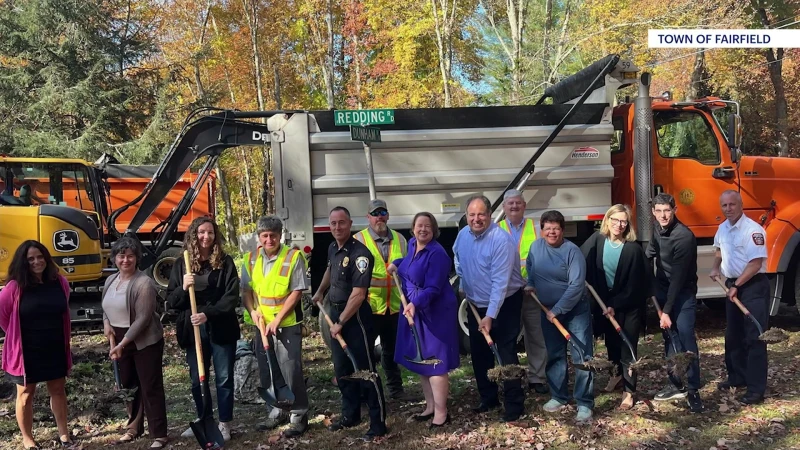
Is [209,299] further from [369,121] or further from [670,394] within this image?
[670,394]

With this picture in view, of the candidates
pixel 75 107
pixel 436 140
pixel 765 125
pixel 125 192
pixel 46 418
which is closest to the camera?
pixel 46 418

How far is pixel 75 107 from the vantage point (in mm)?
17562

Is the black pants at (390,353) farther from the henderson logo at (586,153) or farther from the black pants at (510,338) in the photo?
the henderson logo at (586,153)

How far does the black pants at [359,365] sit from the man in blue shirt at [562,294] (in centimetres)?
128

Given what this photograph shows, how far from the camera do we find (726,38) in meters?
7.36

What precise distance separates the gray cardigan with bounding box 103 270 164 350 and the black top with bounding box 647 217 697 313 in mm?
3763

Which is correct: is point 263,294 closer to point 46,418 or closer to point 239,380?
point 239,380

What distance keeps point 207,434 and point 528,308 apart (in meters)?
2.76

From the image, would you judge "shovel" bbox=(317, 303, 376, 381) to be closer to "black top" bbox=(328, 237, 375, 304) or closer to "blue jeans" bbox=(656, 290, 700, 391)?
"black top" bbox=(328, 237, 375, 304)

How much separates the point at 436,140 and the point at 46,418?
14.6 feet

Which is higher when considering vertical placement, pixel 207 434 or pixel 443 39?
pixel 443 39

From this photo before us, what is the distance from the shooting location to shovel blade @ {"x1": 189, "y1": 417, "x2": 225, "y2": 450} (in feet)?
14.2

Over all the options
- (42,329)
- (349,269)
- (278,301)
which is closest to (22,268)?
(42,329)

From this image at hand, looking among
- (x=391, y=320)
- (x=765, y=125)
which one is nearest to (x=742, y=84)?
(x=765, y=125)
